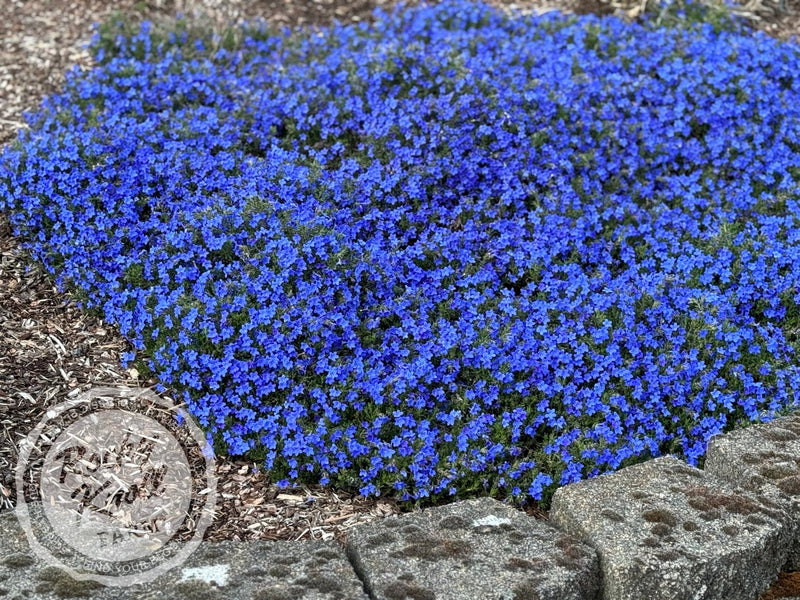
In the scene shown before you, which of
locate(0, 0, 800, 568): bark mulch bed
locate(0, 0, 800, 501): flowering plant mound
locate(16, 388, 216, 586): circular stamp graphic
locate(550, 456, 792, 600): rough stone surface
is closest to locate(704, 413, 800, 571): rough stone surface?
locate(550, 456, 792, 600): rough stone surface

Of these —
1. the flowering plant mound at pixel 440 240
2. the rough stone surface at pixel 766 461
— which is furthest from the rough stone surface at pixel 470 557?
the rough stone surface at pixel 766 461

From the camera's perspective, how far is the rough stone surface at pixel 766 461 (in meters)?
4.11

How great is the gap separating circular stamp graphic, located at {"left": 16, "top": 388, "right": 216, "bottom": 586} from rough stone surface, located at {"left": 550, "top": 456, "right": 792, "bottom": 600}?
1649 millimetres

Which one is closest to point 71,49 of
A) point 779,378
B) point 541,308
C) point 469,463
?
point 541,308

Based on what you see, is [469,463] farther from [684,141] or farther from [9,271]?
[684,141]

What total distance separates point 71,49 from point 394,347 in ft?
14.9

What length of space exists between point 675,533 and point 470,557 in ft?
2.85

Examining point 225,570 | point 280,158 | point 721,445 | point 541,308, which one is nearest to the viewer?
point 225,570

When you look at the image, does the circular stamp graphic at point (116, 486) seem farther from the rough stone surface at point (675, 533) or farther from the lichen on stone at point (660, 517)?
the lichen on stone at point (660, 517)

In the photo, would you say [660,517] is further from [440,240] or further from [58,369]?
[58,369]

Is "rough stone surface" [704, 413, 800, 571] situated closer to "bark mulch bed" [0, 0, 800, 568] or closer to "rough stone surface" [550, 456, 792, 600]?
"rough stone surface" [550, 456, 792, 600]

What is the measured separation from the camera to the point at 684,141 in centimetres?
663

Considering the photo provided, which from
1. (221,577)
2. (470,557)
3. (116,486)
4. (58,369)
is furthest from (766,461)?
(58,369)

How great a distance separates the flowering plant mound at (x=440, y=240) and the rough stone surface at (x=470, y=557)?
462mm
